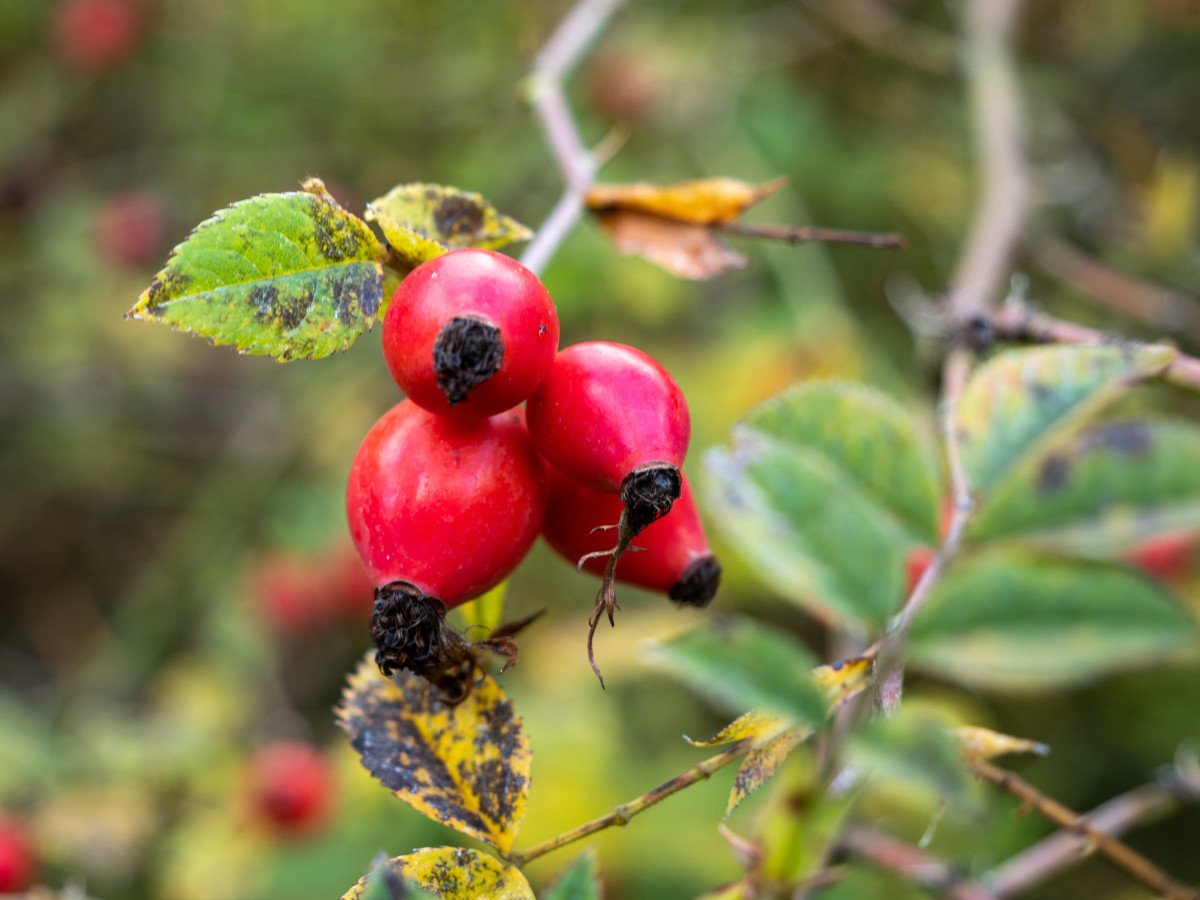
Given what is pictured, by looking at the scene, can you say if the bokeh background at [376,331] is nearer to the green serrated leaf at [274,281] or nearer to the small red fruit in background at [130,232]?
the small red fruit in background at [130,232]

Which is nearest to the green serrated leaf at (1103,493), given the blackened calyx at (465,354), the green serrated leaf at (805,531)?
the green serrated leaf at (805,531)

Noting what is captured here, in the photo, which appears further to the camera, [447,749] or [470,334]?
[447,749]

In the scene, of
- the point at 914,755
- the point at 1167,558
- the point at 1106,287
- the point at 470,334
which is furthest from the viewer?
the point at 1106,287

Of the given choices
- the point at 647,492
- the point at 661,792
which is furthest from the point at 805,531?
the point at 661,792

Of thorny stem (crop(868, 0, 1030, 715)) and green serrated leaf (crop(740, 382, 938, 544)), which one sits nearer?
thorny stem (crop(868, 0, 1030, 715))

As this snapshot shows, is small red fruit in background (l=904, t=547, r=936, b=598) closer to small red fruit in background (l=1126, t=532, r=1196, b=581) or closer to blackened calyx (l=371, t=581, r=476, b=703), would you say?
blackened calyx (l=371, t=581, r=476, b=703)

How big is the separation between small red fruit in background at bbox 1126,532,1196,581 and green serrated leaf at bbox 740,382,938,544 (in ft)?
4.01

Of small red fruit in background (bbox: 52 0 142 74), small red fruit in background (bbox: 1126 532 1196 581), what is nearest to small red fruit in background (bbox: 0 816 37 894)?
small red fruit in background (bbox: 1126 532 1196 581)

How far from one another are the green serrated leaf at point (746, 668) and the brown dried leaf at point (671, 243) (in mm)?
596

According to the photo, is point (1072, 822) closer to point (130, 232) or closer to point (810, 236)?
point (810, 236)

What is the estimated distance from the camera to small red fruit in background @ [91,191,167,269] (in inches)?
163

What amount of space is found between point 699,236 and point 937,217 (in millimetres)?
2512

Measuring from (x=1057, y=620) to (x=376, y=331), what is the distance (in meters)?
2.67

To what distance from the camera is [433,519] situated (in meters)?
0.99
